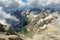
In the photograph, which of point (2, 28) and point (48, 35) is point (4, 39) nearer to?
point (2, 28)

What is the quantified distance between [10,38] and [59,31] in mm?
6805

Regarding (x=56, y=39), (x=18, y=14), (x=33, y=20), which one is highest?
(x=18, y=14)

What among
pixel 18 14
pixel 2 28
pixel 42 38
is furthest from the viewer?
pixel 18 14

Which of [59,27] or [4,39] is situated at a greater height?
[59,27]

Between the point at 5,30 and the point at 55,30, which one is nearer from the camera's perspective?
the point at 5,30

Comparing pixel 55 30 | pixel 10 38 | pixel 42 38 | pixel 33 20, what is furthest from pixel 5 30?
pixel 33 20

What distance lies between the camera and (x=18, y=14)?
191125 millimetres

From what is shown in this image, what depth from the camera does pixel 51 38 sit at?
1725 centimetres

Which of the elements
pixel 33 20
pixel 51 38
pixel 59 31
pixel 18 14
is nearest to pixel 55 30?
pixel 59 31

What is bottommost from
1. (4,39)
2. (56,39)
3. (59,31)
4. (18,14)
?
(4,39)

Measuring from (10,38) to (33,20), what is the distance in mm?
66779

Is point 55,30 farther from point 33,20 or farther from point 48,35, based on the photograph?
point 33,20

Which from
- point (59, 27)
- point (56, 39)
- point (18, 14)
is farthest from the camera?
point (18, 14)

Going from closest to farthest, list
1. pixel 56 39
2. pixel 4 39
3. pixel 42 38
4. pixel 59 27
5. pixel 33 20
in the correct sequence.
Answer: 1. pixel 4 39
2. pixel 56 39
3. pixel 42 38
4. pixel 59 27
5. pixel 33 20
